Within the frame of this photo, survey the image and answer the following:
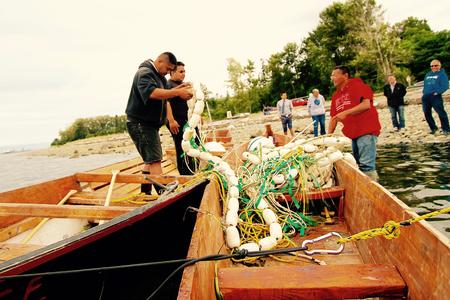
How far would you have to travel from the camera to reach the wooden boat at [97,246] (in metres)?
1.28

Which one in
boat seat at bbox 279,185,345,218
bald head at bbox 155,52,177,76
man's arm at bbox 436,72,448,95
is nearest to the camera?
boat seat at bbox 279,185,345,218

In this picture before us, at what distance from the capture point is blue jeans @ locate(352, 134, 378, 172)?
438cm

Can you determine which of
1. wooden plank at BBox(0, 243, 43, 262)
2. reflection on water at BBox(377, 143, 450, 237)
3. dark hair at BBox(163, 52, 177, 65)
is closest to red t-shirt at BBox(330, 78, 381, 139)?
reflection on water at BBox(377, 143, 450, 237)

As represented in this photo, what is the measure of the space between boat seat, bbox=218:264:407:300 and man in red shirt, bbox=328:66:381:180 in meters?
2.93

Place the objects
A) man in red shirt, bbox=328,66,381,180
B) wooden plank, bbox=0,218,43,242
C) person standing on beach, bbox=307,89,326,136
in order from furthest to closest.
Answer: person standing on beach, bbox=307,89,326,136
man in red shirt, bbox=328,66,381,180
wooden plank, bbox=0,218,43,242

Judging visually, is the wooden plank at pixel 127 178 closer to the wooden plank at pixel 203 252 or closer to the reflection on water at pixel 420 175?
the wooden plank at pixel 203 252

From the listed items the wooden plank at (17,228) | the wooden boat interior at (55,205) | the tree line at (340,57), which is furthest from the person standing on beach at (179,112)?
the tree line at (340,57)

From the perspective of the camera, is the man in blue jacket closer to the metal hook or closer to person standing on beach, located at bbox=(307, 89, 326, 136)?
person standing on beach, located at bbox=(307, 89, 326, 136)

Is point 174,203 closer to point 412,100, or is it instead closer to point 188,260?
point 188,260

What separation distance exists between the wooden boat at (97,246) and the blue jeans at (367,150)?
9.25 ft

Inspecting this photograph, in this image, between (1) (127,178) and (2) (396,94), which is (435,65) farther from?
(1) (127,178)

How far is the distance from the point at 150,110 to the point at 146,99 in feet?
0.91

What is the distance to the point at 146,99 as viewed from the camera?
3666mm

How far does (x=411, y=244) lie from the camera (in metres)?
1.62
